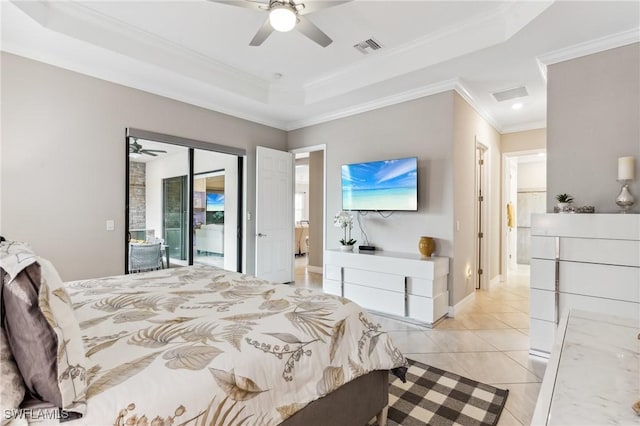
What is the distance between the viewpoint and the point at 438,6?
2684 millimetres

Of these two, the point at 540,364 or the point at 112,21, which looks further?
the point at 112,21

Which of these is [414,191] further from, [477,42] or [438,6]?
[438,6]

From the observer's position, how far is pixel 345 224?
4.34 metres

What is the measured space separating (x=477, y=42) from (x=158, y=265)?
4445 mm

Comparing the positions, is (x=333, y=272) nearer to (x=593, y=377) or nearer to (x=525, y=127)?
(x=593, y=377)

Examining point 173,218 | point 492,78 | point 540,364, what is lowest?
point 540,364

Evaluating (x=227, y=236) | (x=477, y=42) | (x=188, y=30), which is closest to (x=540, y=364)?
(x=477, y=42)

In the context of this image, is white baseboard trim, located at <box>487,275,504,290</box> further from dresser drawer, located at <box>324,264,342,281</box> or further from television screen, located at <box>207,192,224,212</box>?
television screen, located at <box>207,192,224,212</box>

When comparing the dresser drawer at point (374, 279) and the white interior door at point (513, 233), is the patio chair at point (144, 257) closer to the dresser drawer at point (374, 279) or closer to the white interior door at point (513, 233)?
the dresser drawer at point (374, 279)

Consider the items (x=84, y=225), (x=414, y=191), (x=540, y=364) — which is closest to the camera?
(x=540, y=364)

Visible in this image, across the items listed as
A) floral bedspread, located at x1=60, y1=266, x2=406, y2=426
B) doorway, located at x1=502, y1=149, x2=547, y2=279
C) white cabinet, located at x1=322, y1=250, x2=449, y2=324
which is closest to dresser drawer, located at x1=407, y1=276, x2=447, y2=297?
white cabinet, located at x1=322, y1=250, x2=449, y2=324

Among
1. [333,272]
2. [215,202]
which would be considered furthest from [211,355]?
[215,202]

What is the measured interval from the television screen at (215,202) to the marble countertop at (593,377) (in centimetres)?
432

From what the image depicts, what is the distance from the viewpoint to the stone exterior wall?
12.0ft
